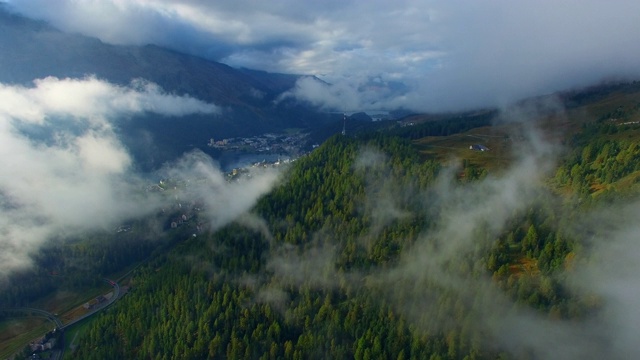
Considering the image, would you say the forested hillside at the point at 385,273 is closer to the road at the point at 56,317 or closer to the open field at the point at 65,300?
the road at the point at 56,317

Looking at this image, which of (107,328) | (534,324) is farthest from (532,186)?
(107,328)

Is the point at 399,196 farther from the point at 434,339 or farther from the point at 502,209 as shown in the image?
the point at 434,339

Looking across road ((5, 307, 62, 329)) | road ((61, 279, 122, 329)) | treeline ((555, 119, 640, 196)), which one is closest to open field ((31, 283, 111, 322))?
road ((5, 307, 62, 329))

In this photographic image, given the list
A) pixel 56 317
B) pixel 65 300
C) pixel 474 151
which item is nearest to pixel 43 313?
pixel 56 317

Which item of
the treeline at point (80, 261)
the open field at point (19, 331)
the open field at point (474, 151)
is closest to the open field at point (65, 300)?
the treeline at point (80, 261)

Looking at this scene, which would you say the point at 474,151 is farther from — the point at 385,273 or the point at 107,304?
the point at 107,304

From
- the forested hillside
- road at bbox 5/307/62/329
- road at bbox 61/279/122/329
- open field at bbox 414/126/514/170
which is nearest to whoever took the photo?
the forested hillside

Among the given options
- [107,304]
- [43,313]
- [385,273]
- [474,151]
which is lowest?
[43,313]

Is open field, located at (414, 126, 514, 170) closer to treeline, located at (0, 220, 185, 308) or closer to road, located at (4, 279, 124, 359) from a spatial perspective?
treeline, located at (0, 220, 185, 308)
